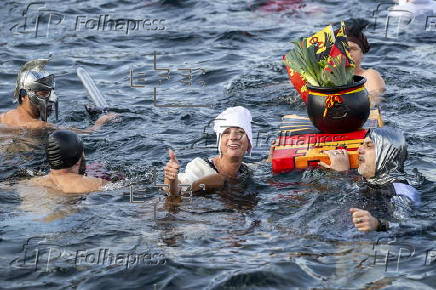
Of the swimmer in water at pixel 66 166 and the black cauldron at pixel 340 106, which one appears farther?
the black cauldron at pixel 340 106

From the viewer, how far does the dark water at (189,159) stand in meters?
7.27

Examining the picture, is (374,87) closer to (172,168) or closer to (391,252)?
(391,252)

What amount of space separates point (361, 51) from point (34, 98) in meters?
4.48

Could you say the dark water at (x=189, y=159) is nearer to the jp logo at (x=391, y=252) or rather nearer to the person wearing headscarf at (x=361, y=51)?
the jp logo at (x=391, y=252)

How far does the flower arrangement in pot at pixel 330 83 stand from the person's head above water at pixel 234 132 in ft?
2.92

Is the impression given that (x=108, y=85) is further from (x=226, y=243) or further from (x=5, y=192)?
(x=226, y=243)

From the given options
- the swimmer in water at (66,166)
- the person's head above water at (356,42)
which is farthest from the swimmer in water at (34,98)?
the person's head above water at (356,42)

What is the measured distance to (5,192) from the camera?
9.03 m

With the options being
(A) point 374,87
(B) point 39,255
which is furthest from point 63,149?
(A) point 374,87

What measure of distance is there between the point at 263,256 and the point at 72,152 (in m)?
2.49

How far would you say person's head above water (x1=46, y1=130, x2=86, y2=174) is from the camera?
28.6ft

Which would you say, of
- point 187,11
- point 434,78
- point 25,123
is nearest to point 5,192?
point 25,123

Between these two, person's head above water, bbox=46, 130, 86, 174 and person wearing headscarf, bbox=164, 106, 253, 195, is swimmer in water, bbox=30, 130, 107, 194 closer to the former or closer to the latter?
person's head above water, bbox=46, 130, 86, 174

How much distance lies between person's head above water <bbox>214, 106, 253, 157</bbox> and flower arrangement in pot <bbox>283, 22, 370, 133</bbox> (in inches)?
35.0
